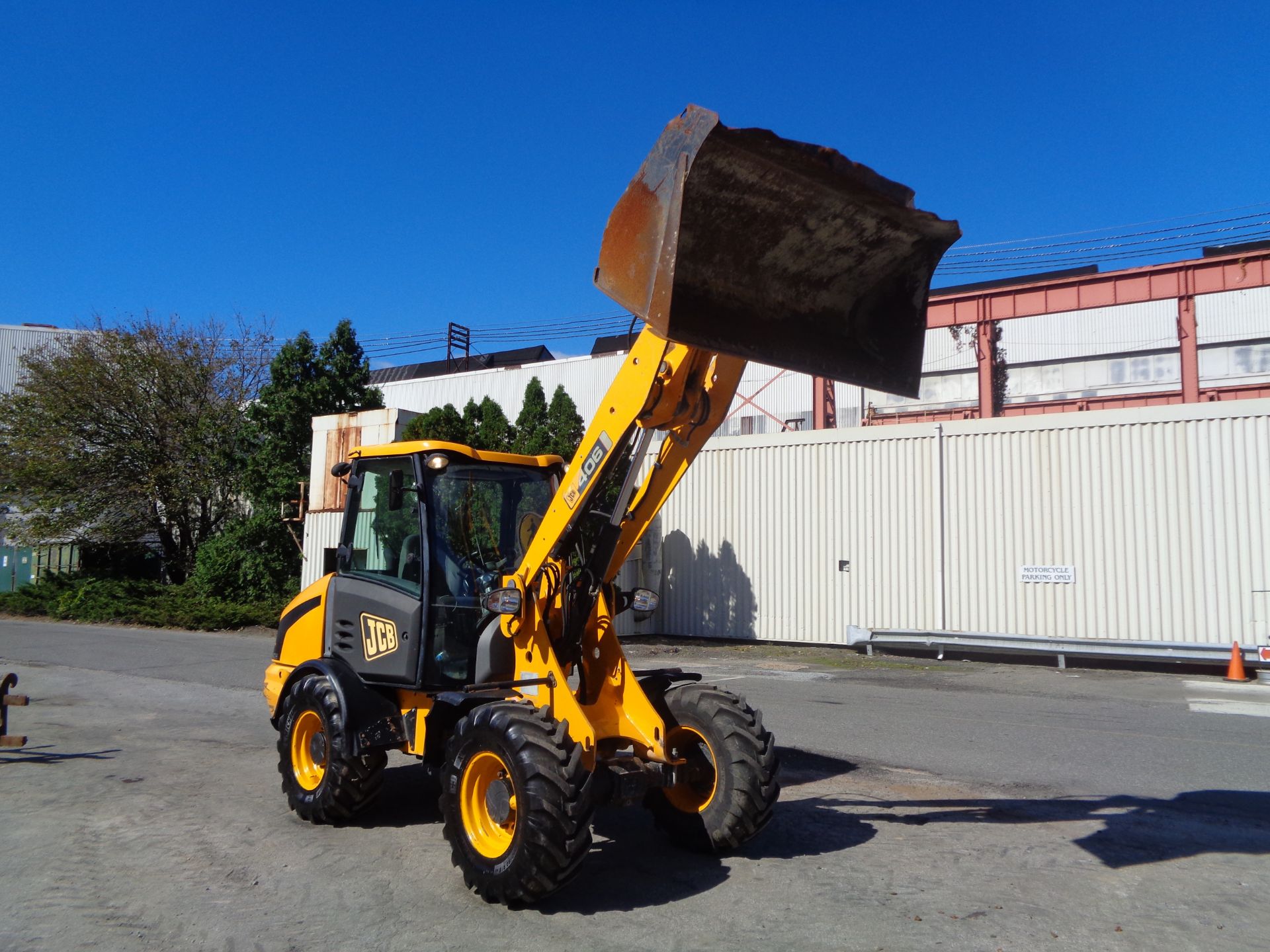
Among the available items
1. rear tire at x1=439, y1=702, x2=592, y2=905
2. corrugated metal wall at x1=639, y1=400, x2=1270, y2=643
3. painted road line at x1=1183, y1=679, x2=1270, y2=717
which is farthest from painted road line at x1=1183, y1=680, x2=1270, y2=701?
rear tire at x1=439, y1=702, x2=592, y2=905

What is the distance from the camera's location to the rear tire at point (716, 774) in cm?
557

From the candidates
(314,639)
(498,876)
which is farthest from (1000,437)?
(498,876)

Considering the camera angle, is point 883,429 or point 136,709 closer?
point 136,709

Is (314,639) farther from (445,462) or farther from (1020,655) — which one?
(1020,655)

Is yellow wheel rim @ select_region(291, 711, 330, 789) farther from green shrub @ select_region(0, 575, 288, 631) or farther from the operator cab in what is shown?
green shrub @ select_region(0, 575, 288, 631)

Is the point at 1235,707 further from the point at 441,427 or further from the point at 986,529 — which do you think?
the point at 441,427

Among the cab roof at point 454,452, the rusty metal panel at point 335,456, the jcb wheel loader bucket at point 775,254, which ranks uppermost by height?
the rusty metal panel at point 335,456

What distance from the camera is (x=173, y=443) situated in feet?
95.8

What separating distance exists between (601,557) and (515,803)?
147cm

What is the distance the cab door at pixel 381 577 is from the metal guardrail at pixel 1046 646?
13.2 m

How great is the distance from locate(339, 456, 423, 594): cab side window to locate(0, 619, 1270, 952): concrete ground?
168 cm

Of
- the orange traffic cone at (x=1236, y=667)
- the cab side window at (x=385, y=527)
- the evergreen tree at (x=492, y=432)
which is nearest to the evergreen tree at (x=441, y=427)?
the evergreen tree at (x=492, y=432)

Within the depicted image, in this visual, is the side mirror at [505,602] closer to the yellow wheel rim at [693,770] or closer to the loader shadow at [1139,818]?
the yellow wheel rim at [693,770]

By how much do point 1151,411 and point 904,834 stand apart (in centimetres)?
1308
